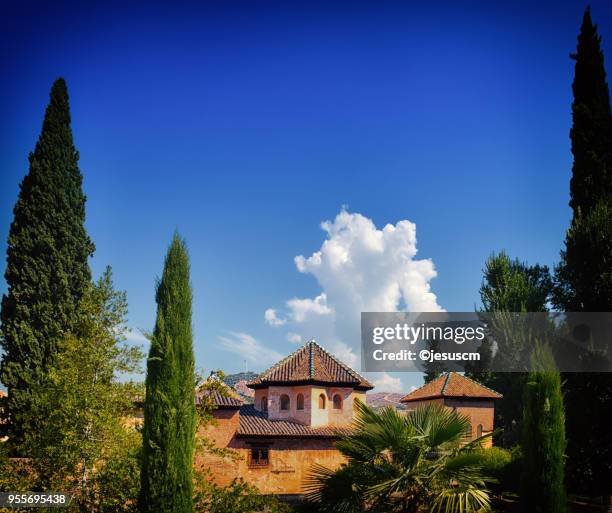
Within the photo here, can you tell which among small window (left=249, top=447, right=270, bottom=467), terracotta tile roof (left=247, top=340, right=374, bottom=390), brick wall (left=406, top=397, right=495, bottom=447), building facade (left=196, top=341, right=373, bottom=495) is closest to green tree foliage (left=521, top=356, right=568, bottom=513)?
building facade (left=196, top=341, right=373, bottom=495)

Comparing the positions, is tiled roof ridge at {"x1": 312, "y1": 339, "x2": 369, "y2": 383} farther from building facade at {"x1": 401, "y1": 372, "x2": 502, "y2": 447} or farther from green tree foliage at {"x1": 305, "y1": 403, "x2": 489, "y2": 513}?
green tree foliage at {"x1": 305, "y1": 403, "x2": 489, "y2": 513}

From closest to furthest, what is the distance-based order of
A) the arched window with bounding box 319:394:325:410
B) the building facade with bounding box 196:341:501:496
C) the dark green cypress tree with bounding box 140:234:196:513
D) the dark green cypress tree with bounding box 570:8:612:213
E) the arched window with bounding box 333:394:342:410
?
the dark green cypress tree with bounding box 140:234:196:513, the dark green cypress tree with bounding box 570:8:612:213, the building facade with bounding box 196:341:501:496, the arched window with bounding box 319:394:325:410, the arched window with bounding box 333:394:342:410

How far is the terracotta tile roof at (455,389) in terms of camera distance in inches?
1329

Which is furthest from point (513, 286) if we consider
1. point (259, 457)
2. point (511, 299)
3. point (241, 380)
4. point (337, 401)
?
point (241, 380)

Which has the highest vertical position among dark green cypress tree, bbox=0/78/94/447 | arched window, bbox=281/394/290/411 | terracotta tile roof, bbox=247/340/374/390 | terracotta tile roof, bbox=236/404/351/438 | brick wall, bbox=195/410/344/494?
dark green cypress tree, bbox=0/78/94/447

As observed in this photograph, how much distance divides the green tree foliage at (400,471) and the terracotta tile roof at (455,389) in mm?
22382

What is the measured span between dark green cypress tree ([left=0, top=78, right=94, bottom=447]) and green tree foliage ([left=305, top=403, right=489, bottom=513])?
49.6ft

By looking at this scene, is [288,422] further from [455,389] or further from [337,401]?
[455,389]

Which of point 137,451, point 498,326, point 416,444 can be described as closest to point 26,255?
point 137,451

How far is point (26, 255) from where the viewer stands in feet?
76.9

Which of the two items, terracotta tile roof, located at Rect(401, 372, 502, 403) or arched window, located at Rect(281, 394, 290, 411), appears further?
terracotta tile roof, located at Rect(401, 372, 502, 403)

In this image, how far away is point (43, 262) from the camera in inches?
927

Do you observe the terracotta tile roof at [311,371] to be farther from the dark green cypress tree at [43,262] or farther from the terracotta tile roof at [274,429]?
the dark green cypress tree at [43,262]

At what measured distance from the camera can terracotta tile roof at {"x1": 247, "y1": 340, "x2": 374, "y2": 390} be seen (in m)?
28.1
